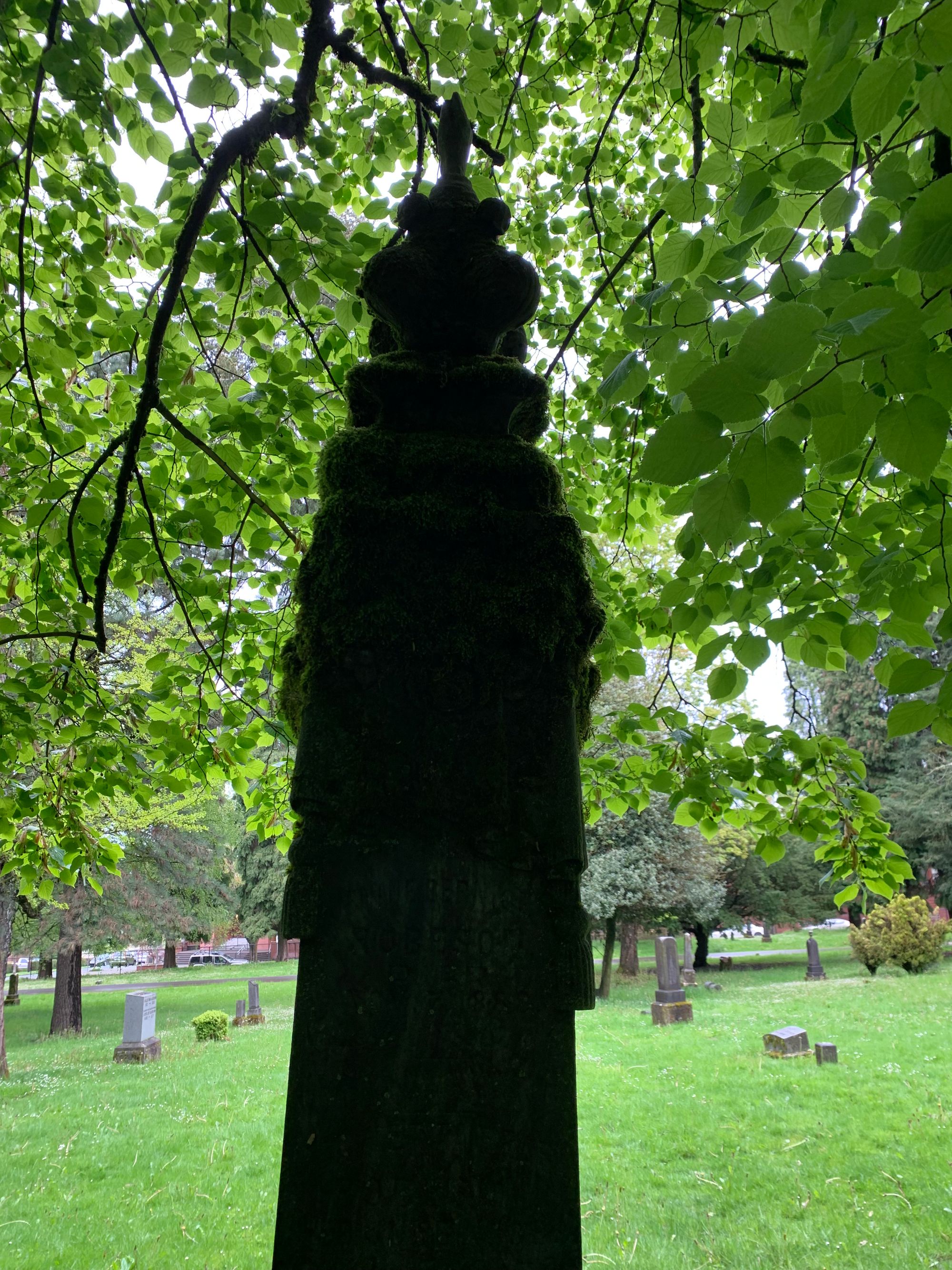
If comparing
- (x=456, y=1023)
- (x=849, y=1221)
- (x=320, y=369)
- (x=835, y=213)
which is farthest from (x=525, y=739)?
(x=849, y=1221)

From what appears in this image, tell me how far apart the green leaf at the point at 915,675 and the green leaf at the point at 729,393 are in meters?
0.64

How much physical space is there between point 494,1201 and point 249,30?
13.2 ft

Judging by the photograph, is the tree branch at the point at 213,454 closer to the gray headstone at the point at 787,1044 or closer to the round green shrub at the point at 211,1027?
the gray headstone at the point at 787,1044

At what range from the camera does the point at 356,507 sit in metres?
1.88

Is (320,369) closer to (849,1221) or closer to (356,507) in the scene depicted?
(356,507)

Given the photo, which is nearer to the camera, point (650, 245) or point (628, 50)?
point (650, 245)

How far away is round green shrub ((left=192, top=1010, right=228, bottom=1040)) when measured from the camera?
1606 cm

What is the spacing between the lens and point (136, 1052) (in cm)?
1384

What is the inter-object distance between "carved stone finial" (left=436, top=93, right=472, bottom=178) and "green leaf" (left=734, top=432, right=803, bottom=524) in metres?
1.73

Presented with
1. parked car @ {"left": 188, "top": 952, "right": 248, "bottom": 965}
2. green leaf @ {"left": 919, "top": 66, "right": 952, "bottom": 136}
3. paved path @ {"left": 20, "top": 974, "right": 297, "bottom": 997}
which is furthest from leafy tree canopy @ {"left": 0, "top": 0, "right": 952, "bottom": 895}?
parked car @ {"left": 188, "top": 952, "right": 248, "bottom": 965}

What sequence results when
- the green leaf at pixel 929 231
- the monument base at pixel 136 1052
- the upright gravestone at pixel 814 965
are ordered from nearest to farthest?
1. the green leaf at pixel 929 231
2. the monument base at pixel 136 1052
3. the upright gravestone at pixel 814 965

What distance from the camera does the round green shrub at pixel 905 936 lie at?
21.1 metres

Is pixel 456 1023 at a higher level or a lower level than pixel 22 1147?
Result: higher

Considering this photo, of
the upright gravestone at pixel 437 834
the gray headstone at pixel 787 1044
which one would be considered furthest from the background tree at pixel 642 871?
the upright gravestone at pixel 437 834
